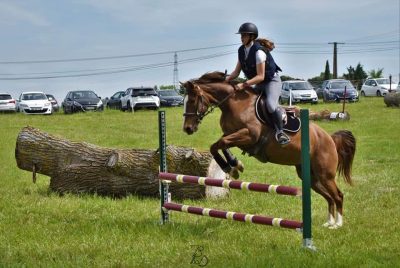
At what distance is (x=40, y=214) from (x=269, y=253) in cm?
412

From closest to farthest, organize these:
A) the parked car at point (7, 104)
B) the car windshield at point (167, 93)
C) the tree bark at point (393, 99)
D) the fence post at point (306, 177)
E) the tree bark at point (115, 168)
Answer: the fence post at point (306, 177), the tree bark at point (115, 168), the tree bark at point (393, 99), the parked car at point (7, 104), the car windshield at point (167, 93)

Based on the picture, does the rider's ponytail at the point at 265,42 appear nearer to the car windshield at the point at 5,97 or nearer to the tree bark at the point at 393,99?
the tree bark at the point at 393,99

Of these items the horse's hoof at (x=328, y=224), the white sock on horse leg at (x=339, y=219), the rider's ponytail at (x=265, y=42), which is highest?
the rider's ponytail at (x=265, y=42)

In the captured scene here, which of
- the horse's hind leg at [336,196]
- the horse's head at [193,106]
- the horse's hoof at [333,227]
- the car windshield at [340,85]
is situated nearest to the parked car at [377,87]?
the car windshield at [340,85]

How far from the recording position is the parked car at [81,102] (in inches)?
1490

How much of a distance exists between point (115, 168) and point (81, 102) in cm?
2811

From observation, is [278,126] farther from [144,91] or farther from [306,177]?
[144,91]

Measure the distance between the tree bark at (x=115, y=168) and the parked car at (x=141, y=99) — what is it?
25.5 m

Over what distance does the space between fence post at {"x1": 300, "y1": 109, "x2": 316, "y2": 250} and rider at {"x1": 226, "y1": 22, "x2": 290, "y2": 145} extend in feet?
4.49

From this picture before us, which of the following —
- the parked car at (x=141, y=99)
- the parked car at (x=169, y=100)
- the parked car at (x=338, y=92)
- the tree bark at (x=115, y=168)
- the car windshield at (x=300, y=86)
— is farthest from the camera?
the parked car at (x=169, y=100)

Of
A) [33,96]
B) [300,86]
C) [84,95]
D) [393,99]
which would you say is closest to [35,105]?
[33,96]

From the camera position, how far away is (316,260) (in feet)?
19.8

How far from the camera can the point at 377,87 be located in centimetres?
4584

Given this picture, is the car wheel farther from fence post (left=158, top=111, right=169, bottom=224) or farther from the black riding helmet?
the black riding helmet
